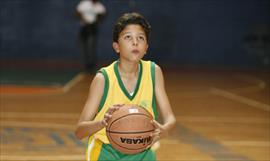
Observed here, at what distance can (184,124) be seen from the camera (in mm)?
6625

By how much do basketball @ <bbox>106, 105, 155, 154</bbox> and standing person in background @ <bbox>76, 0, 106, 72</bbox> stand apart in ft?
31.8

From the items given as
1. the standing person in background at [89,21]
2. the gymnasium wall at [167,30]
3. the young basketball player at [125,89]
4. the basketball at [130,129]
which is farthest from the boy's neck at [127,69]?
the gymnasium wall at [167,30]

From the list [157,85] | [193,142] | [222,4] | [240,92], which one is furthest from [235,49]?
[157,85]

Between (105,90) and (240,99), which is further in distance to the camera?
(240,99)

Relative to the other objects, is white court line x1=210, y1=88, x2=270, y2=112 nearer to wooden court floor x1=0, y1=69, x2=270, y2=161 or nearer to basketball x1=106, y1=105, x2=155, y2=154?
wooden court floor x1=0, y1=69, x2=270, y2=161

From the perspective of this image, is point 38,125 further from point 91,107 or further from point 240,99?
point 240,99

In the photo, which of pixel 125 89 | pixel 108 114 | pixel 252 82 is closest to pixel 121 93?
pixel 125 89

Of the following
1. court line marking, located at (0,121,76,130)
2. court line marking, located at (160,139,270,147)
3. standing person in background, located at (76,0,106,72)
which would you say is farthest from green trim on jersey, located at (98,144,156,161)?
standing person in background, located at (76,0,106,72)

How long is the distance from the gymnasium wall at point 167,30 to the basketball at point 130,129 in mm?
11533

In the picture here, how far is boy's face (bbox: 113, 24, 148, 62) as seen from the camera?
301cm

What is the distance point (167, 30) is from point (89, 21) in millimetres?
2783

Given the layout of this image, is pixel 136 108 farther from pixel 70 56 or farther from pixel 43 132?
pixel 70 56

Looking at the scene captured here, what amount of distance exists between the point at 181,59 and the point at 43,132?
9283mm

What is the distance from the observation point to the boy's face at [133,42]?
3.01 meters
